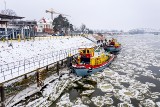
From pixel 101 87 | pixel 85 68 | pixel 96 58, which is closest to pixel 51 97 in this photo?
pixel 101 87

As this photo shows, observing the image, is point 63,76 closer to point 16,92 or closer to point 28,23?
point 16,92

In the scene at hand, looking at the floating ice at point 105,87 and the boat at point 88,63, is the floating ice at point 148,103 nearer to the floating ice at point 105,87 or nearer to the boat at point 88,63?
the floating ice at point 105,87

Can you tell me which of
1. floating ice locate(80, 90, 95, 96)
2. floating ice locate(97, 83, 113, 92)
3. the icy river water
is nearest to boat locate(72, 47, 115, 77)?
the icy river water

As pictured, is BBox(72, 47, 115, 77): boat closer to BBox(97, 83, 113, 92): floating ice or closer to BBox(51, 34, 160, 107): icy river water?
BBox(51, 34, 160, 107): icy river water

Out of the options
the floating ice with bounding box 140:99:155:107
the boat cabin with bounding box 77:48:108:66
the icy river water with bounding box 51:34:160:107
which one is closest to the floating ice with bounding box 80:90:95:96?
the icy river water with bounding box 51:34:160:107

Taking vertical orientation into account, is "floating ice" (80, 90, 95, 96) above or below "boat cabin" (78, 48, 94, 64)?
below

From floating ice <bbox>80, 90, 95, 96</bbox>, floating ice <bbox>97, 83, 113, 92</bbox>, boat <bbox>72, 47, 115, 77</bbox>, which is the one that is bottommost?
floating ice <bbox>80, 90, 95, 96</bbox>

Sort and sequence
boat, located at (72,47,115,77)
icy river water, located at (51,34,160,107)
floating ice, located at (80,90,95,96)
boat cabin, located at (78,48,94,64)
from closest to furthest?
icy river water, located at (51,34,160,107) < floating ice, located at (80,90,95,96) < boat, located at (72,47,115,77) < boat cabin, located at (78,48,94,64)


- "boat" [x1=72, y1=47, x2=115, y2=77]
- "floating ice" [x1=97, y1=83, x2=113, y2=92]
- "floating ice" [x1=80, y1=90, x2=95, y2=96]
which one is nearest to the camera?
"floating ice" [x1=80, y1=90, x2=95, y2=96]

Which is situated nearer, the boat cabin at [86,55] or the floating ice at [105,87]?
the floating ice at [105,87]

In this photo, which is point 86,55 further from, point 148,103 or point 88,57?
point 148,103

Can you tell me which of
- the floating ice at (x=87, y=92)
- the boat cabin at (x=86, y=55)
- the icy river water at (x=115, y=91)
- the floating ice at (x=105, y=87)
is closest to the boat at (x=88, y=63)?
the boat cabin at (x=86, y=55)

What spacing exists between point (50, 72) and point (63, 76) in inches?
74.5

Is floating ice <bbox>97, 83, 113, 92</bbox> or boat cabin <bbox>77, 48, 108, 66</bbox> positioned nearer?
floating ice <bbox>97, 83, 113, 92</bbox>
